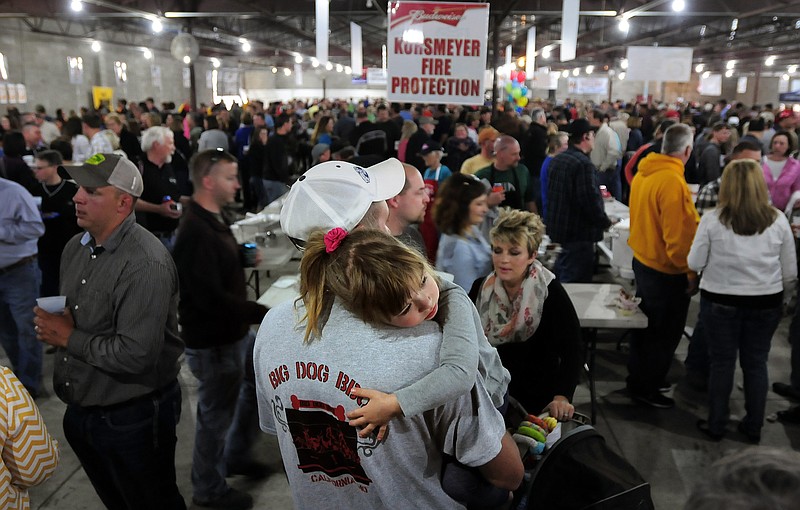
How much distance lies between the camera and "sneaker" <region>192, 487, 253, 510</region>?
3.26 metres

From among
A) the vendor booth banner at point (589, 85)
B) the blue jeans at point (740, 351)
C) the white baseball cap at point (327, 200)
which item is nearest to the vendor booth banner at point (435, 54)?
the blue jeans at point (740, 351)

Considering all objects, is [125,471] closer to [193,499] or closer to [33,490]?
[193,499]

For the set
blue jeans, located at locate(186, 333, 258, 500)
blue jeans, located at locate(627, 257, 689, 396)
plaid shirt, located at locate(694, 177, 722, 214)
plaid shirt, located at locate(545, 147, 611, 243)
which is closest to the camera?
blue jeans, located at locate(186, 333, 258, 500)

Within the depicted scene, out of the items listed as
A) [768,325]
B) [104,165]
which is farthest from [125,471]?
[768,325]

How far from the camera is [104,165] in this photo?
2387 mm

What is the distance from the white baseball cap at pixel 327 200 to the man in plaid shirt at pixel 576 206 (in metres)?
3.59

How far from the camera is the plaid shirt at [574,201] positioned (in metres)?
4.93

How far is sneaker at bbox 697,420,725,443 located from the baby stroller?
2.53 metres

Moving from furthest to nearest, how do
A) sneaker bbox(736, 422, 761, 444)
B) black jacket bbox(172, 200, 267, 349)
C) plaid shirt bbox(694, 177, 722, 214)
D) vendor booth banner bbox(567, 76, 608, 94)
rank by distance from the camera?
vendor booth banner bbox(567, 76, 608, 94), plaid shirt bbox(694, 177, 722, 214), sneaker bbox(736, 422, 761, 444), black jacket bbox(172, 200, 267, 349)

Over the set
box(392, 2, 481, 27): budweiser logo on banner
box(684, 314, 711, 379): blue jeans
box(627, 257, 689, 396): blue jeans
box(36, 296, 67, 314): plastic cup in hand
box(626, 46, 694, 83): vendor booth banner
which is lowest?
box(684, 314, 711, 379): blue jeans

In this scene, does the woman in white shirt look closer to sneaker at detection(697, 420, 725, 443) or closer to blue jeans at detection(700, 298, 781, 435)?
blue jeans at detection(700, 298, 781, 435)

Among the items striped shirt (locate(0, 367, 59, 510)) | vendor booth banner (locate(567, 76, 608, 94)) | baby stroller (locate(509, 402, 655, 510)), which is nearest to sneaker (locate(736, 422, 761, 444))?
baby stroller (locate(509, 402, 655, 510))

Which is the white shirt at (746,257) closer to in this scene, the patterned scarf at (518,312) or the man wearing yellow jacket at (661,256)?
the man wearing yellow jacket at (661,256)

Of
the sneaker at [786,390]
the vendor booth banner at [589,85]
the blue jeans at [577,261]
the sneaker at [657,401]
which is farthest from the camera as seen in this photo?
the vendor booth banner at [589,85]
